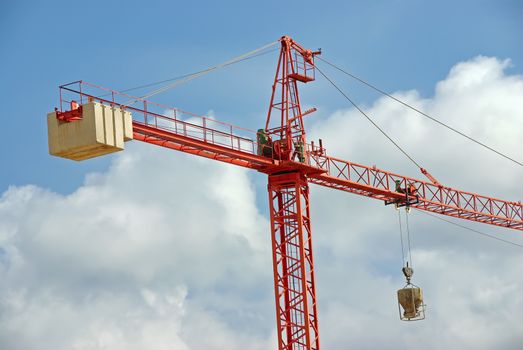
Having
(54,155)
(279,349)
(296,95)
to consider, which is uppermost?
(296,95)

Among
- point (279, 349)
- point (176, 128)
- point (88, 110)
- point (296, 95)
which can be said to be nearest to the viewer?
point (88, 110)

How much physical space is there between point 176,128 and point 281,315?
1475 cm

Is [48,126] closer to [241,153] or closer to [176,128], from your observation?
[176,128]

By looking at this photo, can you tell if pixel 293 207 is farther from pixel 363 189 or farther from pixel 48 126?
pixel 48 126

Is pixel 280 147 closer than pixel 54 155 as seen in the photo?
No

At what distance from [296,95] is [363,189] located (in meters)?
8.28

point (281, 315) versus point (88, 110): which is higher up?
point (88, 110)

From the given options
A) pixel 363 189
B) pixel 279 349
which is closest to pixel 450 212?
pixel 363 189

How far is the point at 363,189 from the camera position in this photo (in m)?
84.2

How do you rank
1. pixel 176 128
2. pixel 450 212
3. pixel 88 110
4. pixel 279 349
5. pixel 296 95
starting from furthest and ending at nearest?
1. pixel 450 212
2. pixel 296 95
3. pixel 279 349
4. pixel 176 128
5. pixel 88 110

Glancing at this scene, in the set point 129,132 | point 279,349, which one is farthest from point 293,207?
point 129,132

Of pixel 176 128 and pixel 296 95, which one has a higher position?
pixel 296 95

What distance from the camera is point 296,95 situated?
8094 centimetres

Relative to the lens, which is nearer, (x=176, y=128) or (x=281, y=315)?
(x=176, y=128)
